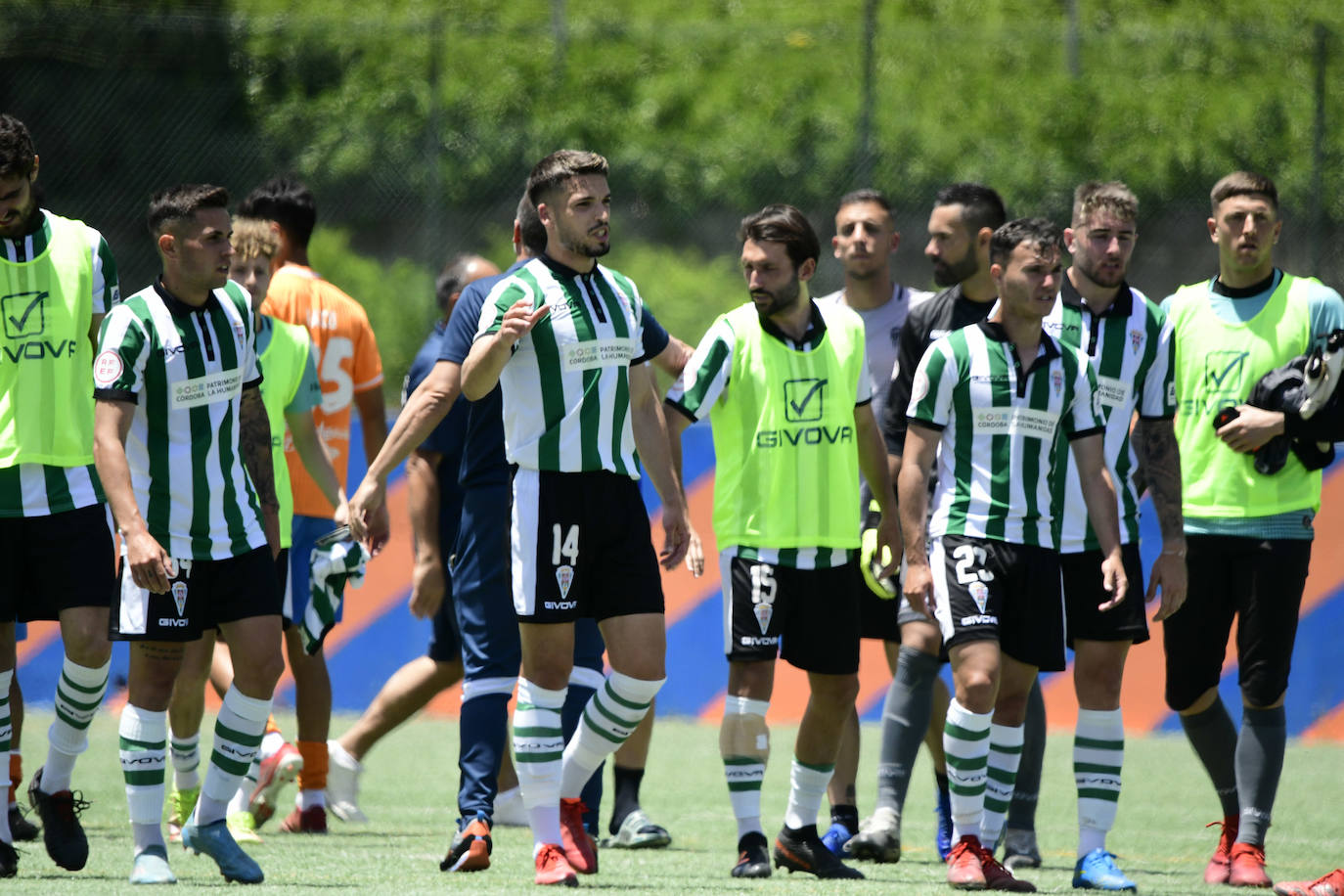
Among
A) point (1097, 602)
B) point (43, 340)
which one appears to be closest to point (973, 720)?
point (1097, 602)

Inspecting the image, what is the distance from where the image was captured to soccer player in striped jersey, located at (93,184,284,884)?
17.4 ft

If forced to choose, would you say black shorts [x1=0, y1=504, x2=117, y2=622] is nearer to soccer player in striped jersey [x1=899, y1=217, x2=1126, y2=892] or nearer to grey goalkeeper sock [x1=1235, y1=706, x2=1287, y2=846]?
soccer player in striped jersey [x1=899, y1=217, x2=1126, y2=892]

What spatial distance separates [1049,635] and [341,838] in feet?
9.21

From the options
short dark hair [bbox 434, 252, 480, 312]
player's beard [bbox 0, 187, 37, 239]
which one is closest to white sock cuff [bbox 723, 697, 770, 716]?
short dark hair [bbox 434, 252, 480, 312]

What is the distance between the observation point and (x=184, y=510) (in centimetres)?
533

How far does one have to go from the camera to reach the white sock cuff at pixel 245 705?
5.45 meters

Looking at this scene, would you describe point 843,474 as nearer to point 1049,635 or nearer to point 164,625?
point 1049,635

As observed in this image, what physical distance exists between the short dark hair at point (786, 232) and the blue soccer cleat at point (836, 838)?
7.02 ft

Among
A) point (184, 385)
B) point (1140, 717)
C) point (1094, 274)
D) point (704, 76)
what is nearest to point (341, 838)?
point (184, 385)

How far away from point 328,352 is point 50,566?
2337 millimetres

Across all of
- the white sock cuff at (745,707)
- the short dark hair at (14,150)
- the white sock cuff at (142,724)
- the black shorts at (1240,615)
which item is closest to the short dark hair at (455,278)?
the short dark hair at (14,150)

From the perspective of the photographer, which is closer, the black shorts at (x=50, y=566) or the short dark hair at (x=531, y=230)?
the black shorts at (x=50, y=566)

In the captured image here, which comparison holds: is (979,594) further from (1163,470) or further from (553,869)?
(553,869)

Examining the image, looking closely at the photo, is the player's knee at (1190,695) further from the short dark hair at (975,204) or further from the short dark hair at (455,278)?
the short dark hair at (455,278)
